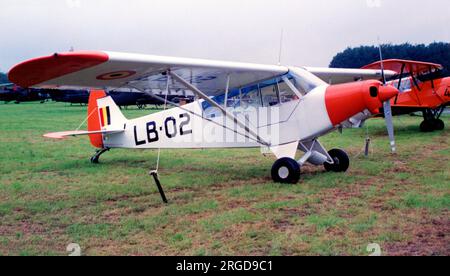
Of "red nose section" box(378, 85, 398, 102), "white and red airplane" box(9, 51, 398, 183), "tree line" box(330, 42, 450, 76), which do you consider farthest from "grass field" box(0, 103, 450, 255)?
"tree line" box(330, 42, 450, 76)

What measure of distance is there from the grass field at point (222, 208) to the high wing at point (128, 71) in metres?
1.68

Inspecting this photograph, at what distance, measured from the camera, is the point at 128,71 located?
6.11 m

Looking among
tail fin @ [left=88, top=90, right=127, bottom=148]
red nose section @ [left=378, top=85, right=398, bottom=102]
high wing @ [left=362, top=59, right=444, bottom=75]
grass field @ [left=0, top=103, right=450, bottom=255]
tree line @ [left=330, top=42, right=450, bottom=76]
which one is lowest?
grass field @ [left=0, top=103, right=450, bottom=255]

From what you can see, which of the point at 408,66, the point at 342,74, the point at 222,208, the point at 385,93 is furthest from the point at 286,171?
the point at 408,66

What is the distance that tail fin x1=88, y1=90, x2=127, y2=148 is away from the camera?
30.8 ft

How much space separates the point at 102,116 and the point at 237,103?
3.42m

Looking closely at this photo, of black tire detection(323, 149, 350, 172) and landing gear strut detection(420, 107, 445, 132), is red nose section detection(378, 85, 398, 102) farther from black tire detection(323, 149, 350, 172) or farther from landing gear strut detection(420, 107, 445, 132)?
landing gear strut detection(420, 107, 445, 132)

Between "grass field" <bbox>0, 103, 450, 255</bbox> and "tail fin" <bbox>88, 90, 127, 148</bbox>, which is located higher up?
"tail fin" <bbox>88, 90, 127, 148</bbox>

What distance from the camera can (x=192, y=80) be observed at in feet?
24.8

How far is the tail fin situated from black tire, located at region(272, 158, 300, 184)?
155 inches

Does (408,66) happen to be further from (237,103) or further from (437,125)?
(237,103)

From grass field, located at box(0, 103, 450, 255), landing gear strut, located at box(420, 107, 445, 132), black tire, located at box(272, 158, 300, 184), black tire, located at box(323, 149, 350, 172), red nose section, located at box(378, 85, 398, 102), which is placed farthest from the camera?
landing gear strut, located at box(420, 107, 445, 132)
